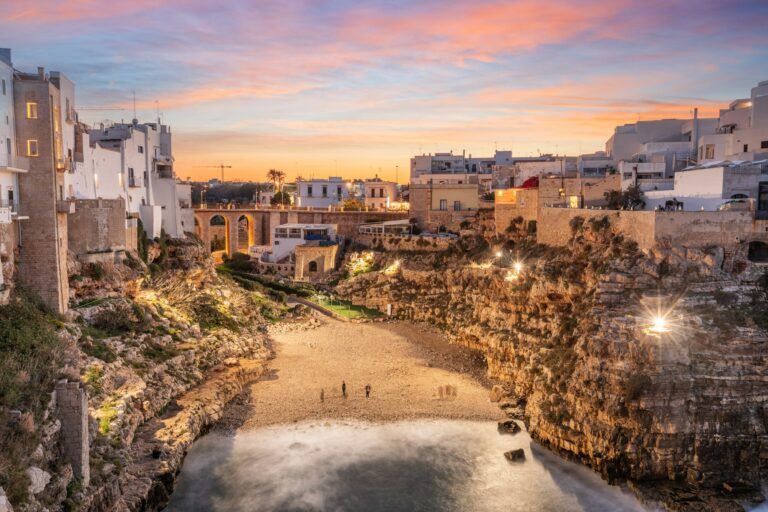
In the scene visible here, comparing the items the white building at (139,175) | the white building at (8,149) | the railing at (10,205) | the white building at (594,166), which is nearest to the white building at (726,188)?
the white building at (594,166)

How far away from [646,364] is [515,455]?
6037mm

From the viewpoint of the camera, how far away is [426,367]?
3281 centimetres

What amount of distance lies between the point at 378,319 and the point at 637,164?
21.3 meters

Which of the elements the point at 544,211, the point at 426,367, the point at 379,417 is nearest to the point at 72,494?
the point at 379,417

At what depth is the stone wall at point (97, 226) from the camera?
1163 inches

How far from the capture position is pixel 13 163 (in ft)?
77.0

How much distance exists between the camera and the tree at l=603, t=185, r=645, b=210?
36.9 metres

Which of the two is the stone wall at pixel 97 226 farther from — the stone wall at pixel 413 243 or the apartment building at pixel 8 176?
the stone wall at pixel 413 243

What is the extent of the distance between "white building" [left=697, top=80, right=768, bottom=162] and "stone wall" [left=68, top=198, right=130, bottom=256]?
3746cm

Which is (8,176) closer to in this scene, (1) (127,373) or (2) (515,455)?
(1) (127,373)

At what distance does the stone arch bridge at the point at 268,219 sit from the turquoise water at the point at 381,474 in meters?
33.6

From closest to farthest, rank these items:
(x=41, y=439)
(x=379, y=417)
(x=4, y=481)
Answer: (x=4, y=481)
(x=41, y=439)
(x=379, y=417)

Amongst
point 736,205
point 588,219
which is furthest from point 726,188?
point 588,219

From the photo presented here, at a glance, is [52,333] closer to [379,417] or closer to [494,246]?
[379,417]
